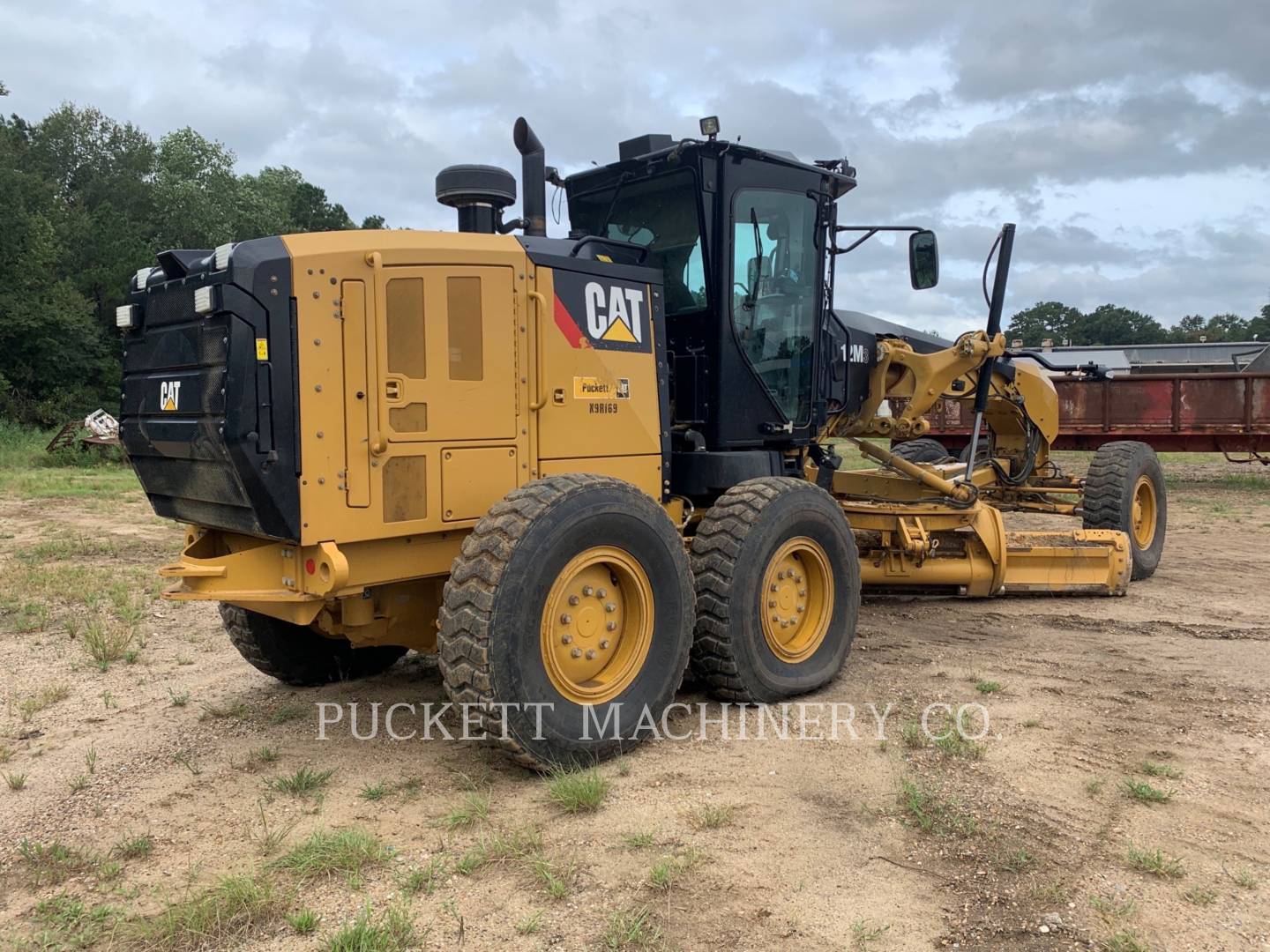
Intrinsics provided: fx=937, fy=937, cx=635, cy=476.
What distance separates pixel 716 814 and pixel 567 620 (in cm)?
101

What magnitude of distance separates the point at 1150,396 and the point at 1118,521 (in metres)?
8.65

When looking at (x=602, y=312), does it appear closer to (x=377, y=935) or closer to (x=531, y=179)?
(x=531, y=179)

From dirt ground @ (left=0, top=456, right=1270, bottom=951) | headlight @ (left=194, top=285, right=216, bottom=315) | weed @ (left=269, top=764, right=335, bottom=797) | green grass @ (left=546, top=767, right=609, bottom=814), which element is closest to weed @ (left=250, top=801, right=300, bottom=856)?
dirt ground @ (left=0, top=456, right=1270, bottom=951)

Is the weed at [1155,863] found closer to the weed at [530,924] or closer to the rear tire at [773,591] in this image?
the rear tire at [773,591]

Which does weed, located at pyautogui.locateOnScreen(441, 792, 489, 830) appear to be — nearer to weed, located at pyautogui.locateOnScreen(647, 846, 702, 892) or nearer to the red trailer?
weed, located at pyautogui.locateOnScreen(647, 846, 702, 892)

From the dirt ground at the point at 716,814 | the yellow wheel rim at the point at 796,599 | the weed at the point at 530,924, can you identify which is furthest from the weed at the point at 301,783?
the yellow wheel rim at the point at 796,599

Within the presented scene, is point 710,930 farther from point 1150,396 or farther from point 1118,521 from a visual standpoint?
point 1150,396

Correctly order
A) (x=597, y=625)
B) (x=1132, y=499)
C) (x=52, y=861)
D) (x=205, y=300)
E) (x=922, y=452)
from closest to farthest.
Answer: (x=52, y=861)
(x=205, y=300)
(x=597, y=625)
(x=1132, y=499)
(x=922, y=452)

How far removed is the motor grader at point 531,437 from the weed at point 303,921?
97cm

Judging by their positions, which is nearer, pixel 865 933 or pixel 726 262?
pixel 865 933

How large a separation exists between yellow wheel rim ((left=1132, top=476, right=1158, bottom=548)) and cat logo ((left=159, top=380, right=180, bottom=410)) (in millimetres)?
8024

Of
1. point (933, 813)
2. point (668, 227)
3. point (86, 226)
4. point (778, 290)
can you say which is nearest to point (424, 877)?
point (933, 813)

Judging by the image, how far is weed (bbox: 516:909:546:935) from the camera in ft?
9.20

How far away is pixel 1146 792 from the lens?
3.70 m
